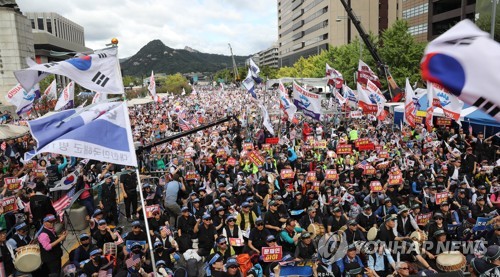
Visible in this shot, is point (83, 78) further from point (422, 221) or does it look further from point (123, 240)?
point (422, 221)

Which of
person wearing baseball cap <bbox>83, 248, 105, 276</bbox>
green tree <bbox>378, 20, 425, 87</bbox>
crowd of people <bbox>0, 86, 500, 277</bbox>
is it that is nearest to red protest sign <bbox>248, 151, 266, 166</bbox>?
crowd of people <bbox>0, 86, 500, 277</bbox>

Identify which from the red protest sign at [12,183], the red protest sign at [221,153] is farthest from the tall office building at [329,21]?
the red protest sign at [12,183]

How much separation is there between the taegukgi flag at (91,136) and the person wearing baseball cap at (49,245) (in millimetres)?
2174

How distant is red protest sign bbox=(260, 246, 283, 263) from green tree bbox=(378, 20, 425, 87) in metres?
34.6

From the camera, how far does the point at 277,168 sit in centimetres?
1433

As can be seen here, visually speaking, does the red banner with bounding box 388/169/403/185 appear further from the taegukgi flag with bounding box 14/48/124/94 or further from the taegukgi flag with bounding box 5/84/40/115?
the taegukgi flag with bounding box 5/84/40/115

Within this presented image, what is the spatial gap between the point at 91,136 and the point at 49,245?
116 inches

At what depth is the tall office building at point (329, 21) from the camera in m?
82.6

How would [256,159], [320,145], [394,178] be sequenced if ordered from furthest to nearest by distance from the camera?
[320,145], [256,159], [394,178]

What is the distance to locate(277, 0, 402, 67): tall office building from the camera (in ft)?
271

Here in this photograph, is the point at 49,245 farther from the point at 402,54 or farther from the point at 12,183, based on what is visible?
the point at 402,54

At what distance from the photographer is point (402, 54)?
38.3 metres

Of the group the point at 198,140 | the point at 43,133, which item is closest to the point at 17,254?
the point at 43,133

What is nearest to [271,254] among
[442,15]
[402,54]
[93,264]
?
[93,264]
